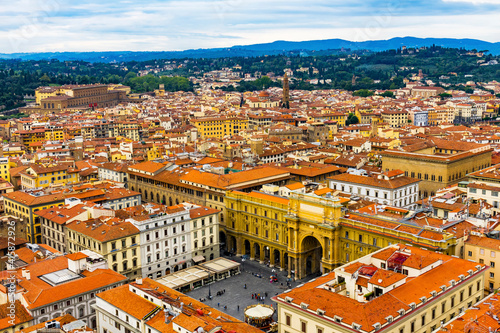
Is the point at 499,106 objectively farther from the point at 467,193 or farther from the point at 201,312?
the point at 201,312

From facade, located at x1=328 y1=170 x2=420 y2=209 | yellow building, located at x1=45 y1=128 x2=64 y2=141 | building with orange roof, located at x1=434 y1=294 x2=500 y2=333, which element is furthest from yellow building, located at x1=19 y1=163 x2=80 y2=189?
building with orange roof, located at x1=434 y1=294 x2=500 y2=333

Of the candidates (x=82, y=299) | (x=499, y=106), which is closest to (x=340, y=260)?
(x=82, y=299)

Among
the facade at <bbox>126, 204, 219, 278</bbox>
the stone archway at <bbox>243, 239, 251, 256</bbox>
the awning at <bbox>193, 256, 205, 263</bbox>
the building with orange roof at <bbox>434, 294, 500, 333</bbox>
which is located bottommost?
the stone archway at <bbox>243, 239, 251, 256</bbox>

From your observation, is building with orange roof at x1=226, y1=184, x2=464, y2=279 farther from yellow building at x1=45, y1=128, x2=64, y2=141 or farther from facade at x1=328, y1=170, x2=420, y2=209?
yellow building at x1=45, y1=128, x2=64, y2=141

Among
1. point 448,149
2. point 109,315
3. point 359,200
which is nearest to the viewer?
point 109,315

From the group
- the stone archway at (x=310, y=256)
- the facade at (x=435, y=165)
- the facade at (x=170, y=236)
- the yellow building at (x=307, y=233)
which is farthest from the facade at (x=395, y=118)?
the facade at (x=170, y=236)

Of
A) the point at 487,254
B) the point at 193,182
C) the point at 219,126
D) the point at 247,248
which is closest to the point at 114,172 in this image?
the point at 193,182
